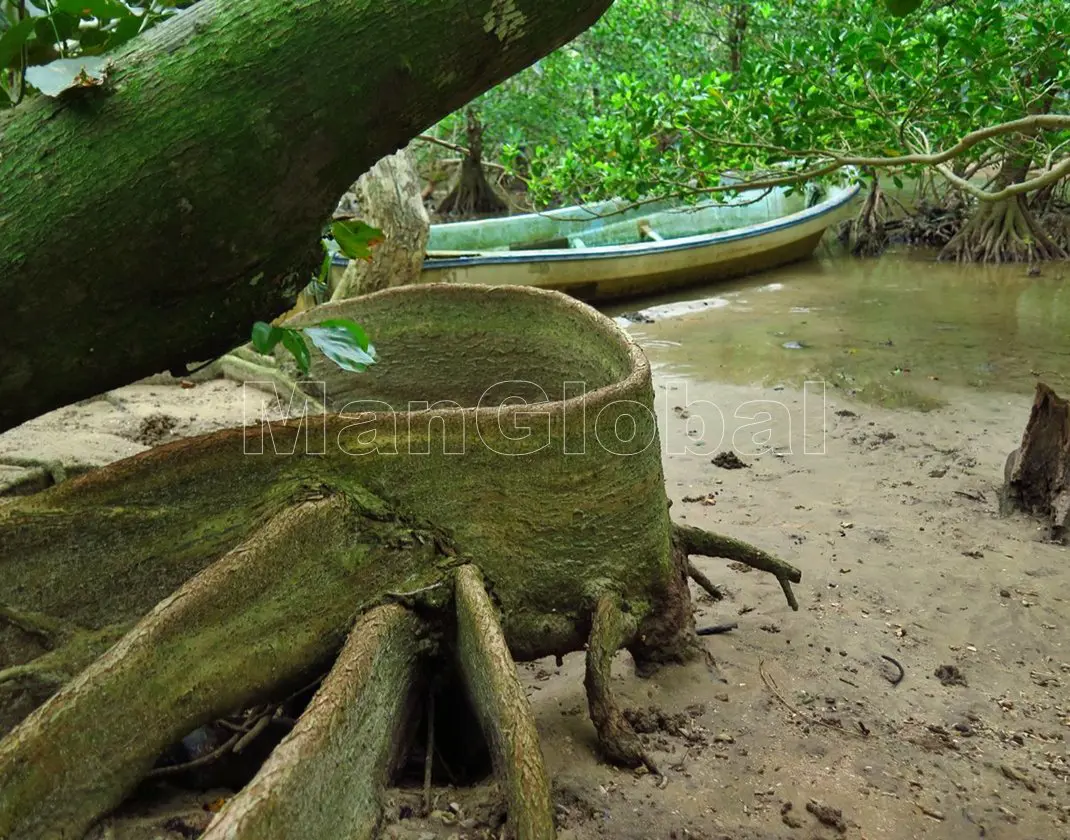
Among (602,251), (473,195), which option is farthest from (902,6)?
(473,195)

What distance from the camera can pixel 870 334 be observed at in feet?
30.0

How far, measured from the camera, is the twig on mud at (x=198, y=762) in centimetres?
211

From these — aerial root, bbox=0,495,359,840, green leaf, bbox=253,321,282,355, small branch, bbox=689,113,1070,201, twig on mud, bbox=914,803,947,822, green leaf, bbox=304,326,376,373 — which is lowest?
twig on mud, bbox=914,803,947,822

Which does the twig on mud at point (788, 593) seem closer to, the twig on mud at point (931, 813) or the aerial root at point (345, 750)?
the twig on mud at point (931, 813)

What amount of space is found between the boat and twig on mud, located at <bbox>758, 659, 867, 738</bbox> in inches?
249

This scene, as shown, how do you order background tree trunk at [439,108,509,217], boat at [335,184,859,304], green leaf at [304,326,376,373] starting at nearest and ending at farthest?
green leaf at [304,326,376,373] → boat at [335,184,859,304] → background tree trunk at [439,108,509,217]

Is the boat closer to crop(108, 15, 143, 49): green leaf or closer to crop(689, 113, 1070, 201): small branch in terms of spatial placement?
crop(689, 113, 1070, 201): small branch

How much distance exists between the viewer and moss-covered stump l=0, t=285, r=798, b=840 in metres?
1.81

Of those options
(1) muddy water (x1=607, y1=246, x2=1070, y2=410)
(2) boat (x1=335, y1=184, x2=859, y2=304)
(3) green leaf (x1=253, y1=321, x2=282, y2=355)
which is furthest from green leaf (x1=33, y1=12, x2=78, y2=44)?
(2) boat (x1=335, y1=184, x2=859, y2=304)

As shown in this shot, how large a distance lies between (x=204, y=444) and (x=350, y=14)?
1.17 metres

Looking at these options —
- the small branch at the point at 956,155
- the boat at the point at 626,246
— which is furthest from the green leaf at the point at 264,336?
the boat at the point at 626,246

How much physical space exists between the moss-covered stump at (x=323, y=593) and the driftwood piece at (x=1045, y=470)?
286cm

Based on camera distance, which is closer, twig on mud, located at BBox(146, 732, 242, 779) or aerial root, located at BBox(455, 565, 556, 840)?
aerial root, located at BBox(455, 565, 556, 840)

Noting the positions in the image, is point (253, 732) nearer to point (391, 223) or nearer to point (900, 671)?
point (900, 671)
